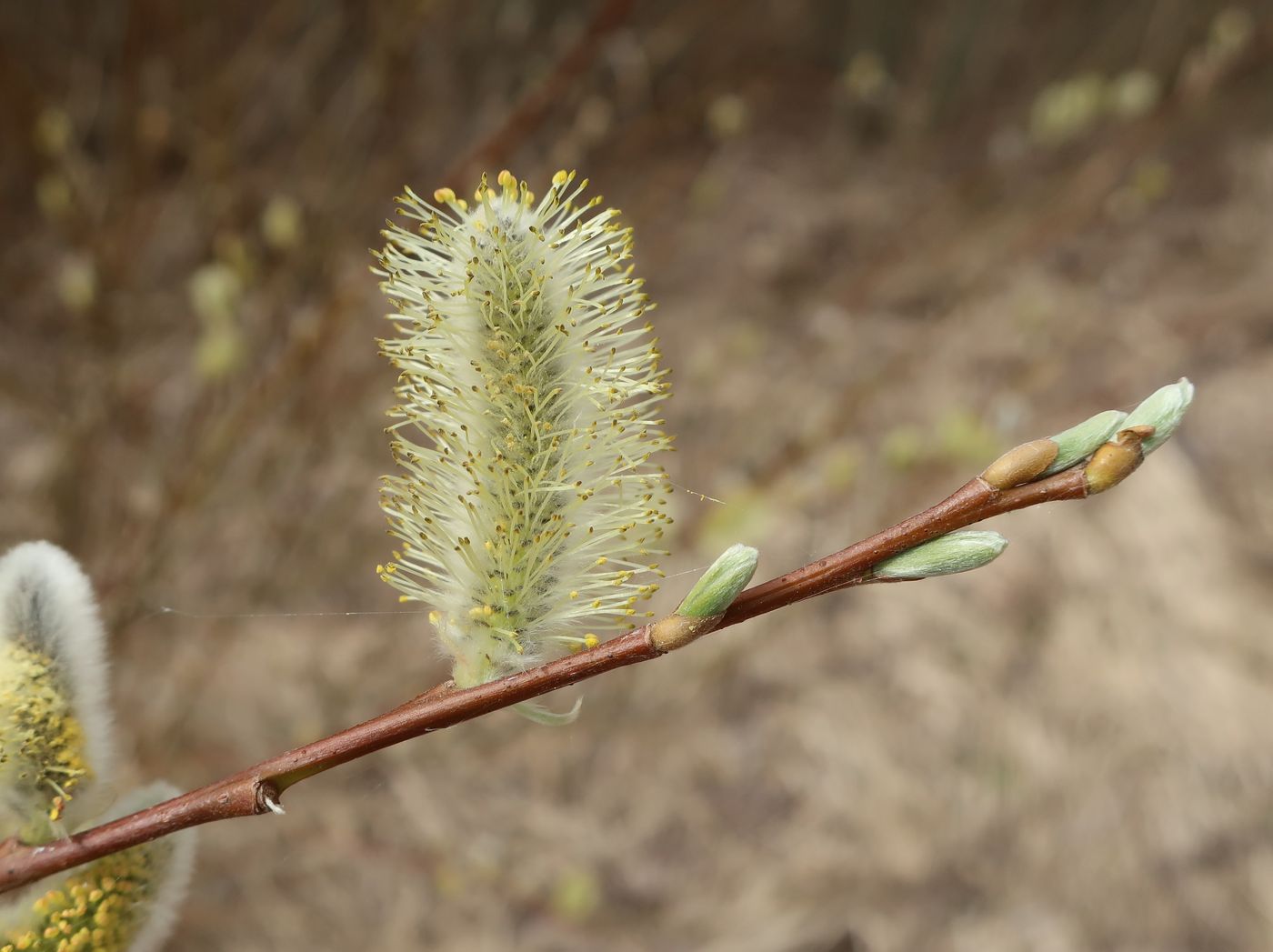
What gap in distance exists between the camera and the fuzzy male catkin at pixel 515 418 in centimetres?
55

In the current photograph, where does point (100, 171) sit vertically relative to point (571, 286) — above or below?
above

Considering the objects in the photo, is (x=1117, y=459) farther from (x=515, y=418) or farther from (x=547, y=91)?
(x=547, y=91)

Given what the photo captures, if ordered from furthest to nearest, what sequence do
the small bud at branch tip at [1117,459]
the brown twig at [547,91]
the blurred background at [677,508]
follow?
the blurred background at [677,508]
the brown twig at [547,91]
the small bud at branch tip at [1117,459]

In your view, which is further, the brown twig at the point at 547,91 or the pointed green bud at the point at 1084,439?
the brown twig at the point at 547,91

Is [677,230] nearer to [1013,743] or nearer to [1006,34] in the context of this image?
[1006,34]

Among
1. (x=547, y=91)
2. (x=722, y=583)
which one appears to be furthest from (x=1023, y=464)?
(x=547, y=91)

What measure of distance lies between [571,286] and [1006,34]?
3.51m

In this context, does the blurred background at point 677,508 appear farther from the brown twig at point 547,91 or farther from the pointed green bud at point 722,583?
the pointed green bud at point 722,583

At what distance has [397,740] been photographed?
20.7 inches

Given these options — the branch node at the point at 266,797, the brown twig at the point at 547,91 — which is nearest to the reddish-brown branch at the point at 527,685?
the branch node at the point at 266,797

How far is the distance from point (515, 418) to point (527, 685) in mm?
155

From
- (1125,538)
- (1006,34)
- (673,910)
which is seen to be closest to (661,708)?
(673,910)

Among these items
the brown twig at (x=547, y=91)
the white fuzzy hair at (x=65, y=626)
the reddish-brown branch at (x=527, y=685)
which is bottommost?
the reddish-brown branch at (x=527, y=685)

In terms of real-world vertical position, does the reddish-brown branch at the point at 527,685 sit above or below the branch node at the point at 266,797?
above
